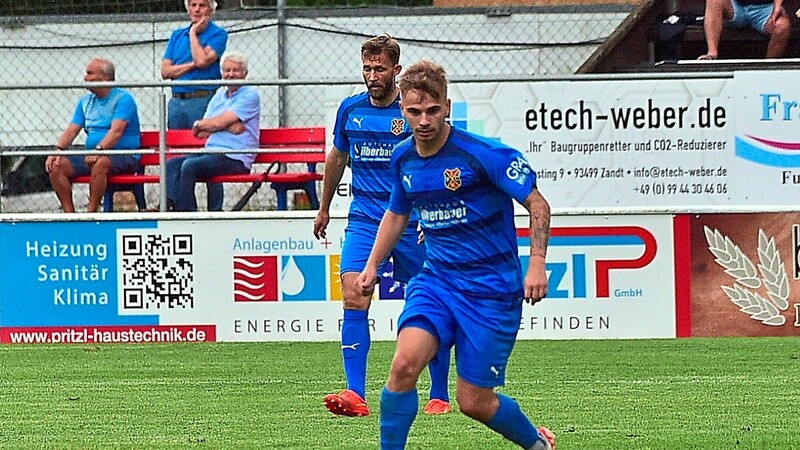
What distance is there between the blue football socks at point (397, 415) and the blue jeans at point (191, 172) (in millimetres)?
6592

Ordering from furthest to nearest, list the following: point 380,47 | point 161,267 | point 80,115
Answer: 1. point 80,115
2. point 161,267
3. point 380,47

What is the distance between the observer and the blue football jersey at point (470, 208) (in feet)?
19.1

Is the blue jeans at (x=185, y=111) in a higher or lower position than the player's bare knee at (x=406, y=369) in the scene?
higher

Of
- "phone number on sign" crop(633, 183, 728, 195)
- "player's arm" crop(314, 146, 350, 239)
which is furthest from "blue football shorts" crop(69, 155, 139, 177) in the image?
"player's arm" crop(314, 146, 350, 239)

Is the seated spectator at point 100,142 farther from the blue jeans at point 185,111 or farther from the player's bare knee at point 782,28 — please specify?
the player's bare knee at point 782,28

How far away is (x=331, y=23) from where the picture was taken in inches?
567

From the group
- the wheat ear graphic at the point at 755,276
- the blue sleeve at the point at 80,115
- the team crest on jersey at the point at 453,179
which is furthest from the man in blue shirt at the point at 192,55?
the team crest on jersey at the point at 453,179

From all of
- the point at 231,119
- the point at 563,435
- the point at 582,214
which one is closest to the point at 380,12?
the point at 231,119

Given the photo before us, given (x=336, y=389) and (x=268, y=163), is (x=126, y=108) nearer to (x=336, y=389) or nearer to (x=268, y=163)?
(x=268, y=163)

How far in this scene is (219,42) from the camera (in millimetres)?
13102

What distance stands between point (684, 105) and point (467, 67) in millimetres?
3115

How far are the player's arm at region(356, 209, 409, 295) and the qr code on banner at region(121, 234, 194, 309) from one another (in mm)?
6139

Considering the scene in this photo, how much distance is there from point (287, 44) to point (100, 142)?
7.69 feet

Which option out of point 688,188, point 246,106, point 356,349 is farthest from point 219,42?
point 356,349
